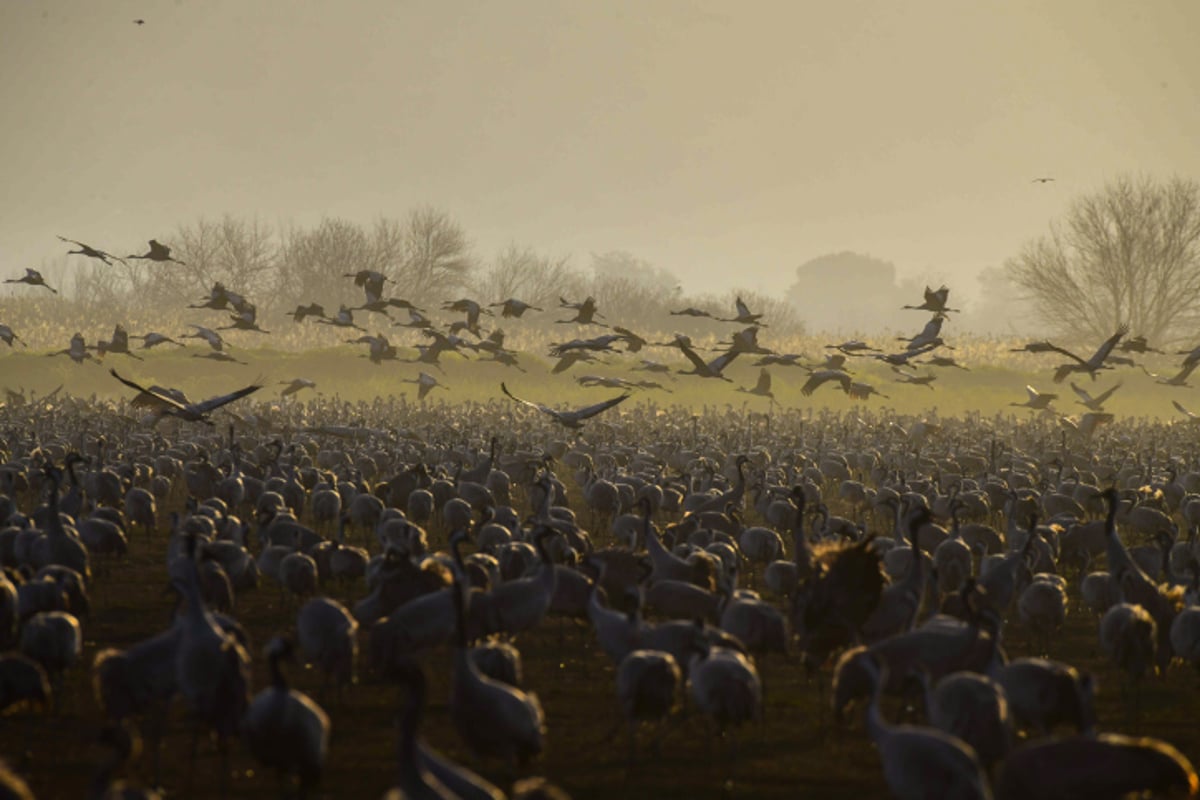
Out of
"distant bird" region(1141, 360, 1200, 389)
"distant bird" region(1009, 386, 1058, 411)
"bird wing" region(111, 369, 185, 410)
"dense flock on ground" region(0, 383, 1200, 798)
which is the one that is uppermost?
"distant bird" region(1141, 360, 1200, 389)

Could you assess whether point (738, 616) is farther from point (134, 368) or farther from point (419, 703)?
point (134, 368)

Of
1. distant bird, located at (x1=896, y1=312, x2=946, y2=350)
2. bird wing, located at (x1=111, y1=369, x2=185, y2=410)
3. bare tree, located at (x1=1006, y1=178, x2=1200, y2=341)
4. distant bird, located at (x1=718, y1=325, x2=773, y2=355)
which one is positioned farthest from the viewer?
bare tree, located at (x1=1006, y1=178, x2=1200, y2=341)

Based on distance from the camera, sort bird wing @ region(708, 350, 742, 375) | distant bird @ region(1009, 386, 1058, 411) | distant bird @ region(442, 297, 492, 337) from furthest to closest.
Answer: distant bird @ region(1009, 386, 1058, 411) < distant bird @ region(442, 297, 492, 337) < bird wing @ region(708, 350, 742, 375)

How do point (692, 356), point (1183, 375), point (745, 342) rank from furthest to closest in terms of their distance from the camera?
point (1183, 375) < point (745, 342) < point (692, 356)

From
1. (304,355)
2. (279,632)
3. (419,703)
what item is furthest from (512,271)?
(419,703)

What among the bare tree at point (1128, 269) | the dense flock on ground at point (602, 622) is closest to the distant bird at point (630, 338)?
the dense flock on ground at point (602, 622)

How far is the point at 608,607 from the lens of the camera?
1641 cm

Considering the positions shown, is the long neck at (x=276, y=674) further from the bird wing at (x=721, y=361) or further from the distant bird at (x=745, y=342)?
the distant bird at (x=745, y=342)

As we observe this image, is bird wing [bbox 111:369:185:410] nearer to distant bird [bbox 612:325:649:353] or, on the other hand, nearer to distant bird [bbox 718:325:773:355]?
distant bird [bbox 612:325:649:353]

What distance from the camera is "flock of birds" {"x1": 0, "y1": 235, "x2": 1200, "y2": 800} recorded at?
9.62 meters

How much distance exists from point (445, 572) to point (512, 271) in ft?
378

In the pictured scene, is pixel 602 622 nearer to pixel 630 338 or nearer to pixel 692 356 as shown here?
pixel 692 356

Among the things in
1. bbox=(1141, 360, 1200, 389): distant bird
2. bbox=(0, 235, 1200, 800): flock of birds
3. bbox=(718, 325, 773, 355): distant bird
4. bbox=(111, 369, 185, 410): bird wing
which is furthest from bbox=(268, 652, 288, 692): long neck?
bbox=(1141, 360, 1200, 389): distant bird

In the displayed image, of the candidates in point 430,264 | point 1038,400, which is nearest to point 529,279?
point 430,264
